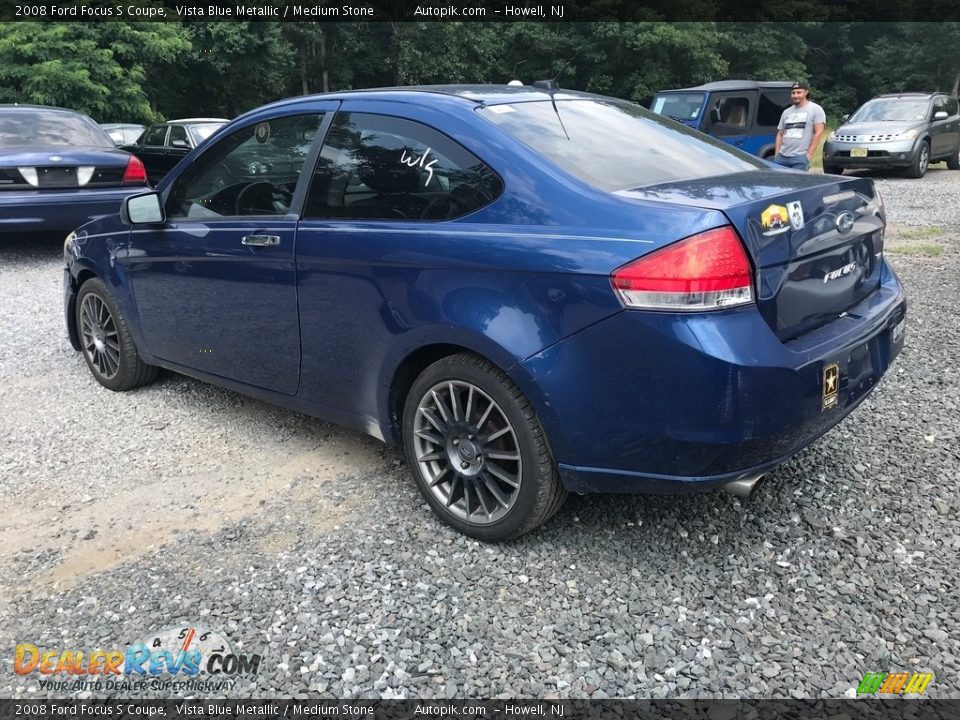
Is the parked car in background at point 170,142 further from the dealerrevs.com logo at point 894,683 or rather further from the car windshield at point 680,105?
the dealerrevs.com logo at point 894,683

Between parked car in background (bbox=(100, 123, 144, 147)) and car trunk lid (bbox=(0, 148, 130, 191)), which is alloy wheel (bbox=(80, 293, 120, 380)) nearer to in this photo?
car trunk lid (bbox=(0, 148, 130, 191))

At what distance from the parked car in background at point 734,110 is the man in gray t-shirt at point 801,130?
5694 millimetres

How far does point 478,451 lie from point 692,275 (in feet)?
3.38

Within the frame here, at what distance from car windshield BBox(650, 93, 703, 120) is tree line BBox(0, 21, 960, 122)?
15.9 metres

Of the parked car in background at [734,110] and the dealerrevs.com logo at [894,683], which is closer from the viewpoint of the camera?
the dealerrevs.com logo at [894,683]

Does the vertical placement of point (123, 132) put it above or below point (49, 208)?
above

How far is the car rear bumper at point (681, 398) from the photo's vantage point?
95.3 inches

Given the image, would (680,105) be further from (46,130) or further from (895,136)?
(46,130)

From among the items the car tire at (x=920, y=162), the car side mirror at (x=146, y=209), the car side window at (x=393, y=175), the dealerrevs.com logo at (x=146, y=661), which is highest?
the car tire at (x=920, y=162)

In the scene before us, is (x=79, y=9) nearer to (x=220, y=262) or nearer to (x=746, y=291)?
(x=220, y=262)

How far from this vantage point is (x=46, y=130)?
350 inches

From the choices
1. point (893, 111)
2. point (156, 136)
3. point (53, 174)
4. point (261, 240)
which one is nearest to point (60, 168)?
point (53, 174)

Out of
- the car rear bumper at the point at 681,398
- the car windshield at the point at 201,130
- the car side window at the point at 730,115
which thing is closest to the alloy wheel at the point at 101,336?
the car rear bumper at the point at 681,398

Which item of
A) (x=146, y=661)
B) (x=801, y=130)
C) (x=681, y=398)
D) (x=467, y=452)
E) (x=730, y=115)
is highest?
(x=730, y=115)
